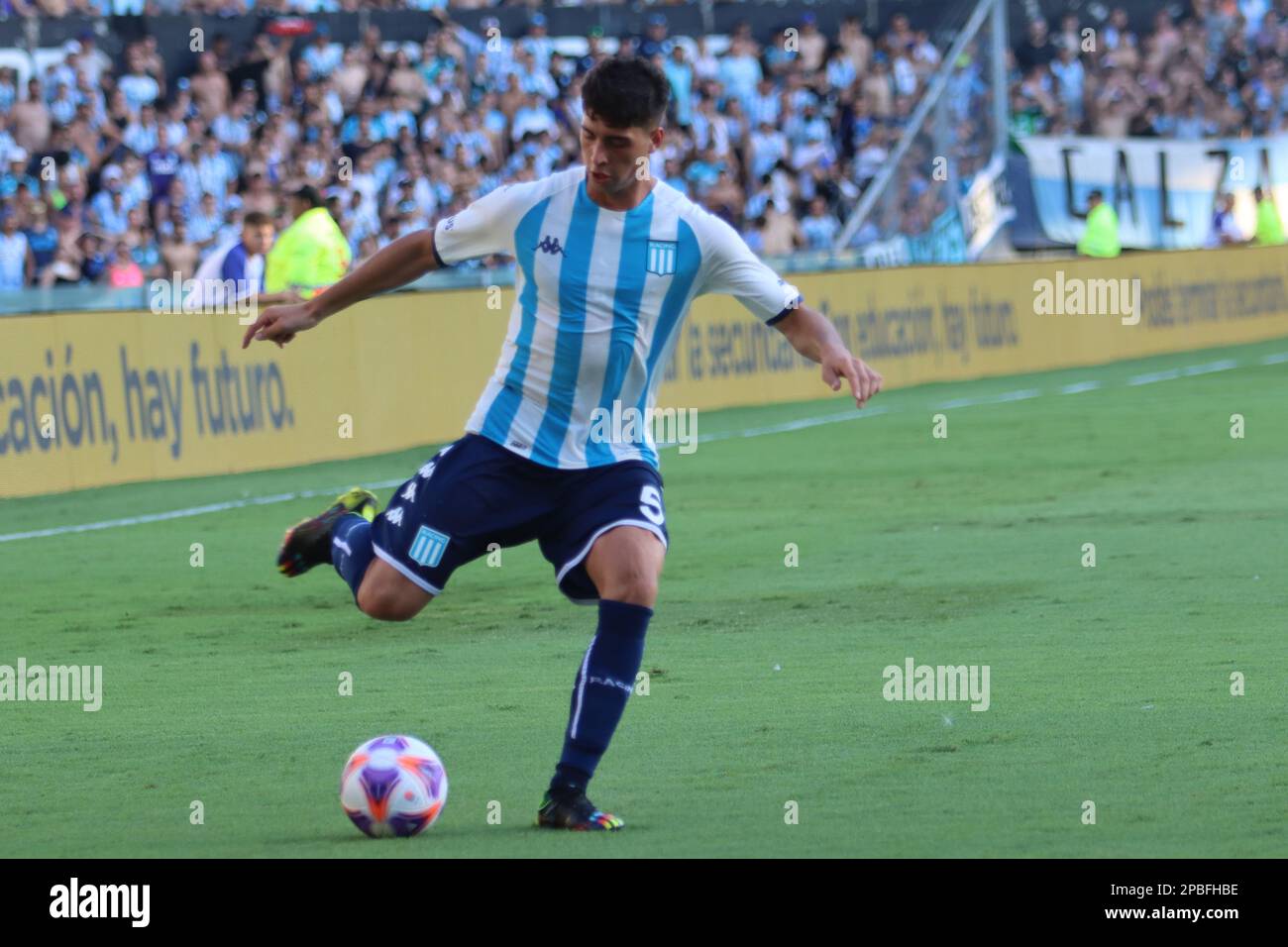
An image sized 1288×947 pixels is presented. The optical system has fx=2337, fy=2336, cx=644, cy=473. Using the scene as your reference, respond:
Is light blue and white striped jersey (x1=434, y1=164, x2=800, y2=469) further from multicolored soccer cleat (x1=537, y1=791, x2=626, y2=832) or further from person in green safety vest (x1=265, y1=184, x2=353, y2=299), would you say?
person in green safety vest (x1=265, y1=184, x2=353, y2=299)

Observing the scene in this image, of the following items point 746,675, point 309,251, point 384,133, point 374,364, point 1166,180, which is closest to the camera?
point 746,675

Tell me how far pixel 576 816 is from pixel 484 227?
5.95 feet

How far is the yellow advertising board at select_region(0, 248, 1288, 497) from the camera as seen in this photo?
16.7 m

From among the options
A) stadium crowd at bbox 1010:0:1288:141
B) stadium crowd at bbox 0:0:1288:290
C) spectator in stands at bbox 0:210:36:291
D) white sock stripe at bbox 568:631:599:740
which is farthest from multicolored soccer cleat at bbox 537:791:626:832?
stadium crowd at bbox 1010:0:1288:141

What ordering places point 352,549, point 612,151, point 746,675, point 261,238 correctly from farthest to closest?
point 261,238 < point 746,675 < point 352,549 < point 612,151

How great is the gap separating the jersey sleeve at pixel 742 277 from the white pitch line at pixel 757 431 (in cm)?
866

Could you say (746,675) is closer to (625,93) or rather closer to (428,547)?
(428,547)

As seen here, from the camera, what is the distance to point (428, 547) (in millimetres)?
7105

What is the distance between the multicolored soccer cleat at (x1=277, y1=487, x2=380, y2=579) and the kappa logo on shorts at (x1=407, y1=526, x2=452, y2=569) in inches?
47.5

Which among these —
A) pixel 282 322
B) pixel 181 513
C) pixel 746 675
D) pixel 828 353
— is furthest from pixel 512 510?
pixel 181 513

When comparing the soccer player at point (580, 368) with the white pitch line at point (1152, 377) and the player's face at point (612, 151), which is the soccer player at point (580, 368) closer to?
the player's face at point (612, 151)

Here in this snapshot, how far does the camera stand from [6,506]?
16219mm

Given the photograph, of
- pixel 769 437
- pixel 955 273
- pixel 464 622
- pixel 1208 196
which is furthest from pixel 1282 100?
pixel 464 622

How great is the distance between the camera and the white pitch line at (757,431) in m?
15.3
